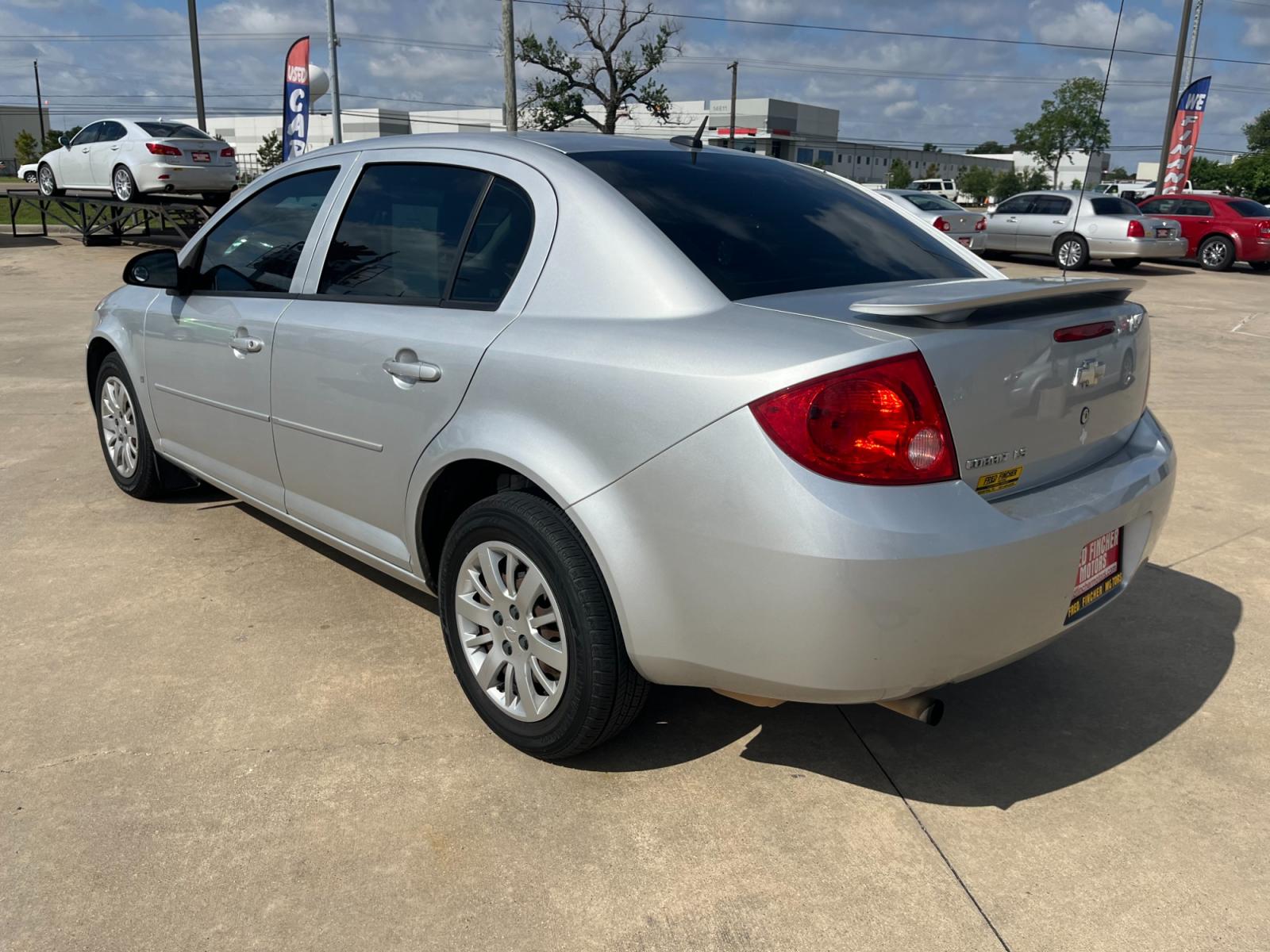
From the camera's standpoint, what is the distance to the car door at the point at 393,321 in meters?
2.90

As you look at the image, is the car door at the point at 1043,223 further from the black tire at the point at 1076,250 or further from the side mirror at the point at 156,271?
the side mirror at the point at 156,271

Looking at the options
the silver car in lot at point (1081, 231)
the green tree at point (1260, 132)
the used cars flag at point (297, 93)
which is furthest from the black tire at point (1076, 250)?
the green tree at point (1260, 132)

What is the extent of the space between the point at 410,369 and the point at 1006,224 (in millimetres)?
20775

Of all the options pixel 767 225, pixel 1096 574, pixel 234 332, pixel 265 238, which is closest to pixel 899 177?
pixel 265 238

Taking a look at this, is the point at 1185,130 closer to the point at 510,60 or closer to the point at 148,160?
the point at 510,60

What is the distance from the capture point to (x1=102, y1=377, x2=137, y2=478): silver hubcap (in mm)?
4918

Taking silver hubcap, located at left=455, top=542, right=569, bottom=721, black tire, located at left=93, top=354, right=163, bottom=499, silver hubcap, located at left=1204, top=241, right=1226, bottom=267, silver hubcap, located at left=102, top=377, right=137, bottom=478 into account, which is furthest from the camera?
silver hubcap, located at left=1204, top=241, right=1226, bottom=267

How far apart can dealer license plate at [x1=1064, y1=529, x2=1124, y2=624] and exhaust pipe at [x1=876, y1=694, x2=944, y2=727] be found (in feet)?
1.35

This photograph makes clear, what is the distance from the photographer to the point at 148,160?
17594 millimetres

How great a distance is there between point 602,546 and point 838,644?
60 centimetres

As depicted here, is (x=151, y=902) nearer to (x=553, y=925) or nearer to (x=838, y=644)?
(x=553, y=925)

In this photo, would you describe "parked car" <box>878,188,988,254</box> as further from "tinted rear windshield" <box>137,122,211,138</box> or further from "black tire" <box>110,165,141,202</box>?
"black tire" <box>110,165,141,202</box>

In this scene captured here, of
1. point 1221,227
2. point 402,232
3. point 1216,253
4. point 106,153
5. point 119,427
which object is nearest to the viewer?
point 402,232

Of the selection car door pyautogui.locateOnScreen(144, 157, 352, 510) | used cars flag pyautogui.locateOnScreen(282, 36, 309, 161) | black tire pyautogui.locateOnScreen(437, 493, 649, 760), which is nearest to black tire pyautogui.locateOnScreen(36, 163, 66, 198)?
used cars flag pyautogui.locateOnScreen(282, 36, 309, 161)
